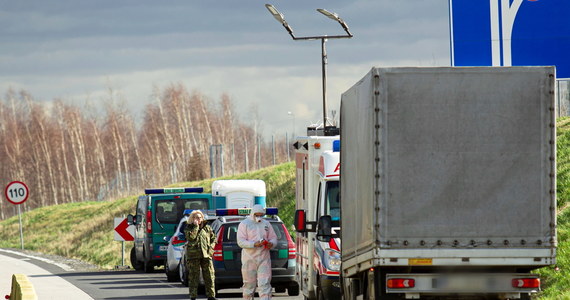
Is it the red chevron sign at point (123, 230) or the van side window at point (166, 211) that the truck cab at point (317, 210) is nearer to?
the van side window at point (166, 211)

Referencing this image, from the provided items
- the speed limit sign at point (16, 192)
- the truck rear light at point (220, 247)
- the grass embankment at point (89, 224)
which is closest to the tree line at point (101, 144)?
the grass embankment at point (89, 224)

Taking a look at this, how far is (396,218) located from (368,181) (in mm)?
574

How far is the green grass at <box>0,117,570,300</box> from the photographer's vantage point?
64.9ft

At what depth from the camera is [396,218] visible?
37.6 feet

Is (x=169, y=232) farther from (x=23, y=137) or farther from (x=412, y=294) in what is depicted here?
(x=23, y=137)

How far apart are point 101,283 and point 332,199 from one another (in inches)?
446

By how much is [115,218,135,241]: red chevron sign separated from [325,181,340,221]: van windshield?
1889 centimetres

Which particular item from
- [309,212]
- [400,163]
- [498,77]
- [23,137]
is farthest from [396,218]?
[23,137]

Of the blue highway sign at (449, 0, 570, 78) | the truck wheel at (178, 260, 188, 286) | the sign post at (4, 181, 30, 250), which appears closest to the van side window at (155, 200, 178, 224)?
the truck wheel at (178, 260, 188, 286)

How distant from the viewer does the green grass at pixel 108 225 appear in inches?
779

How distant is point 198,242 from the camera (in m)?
19.4

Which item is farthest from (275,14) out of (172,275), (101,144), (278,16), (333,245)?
(101,144)

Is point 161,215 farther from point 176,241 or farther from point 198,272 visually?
point 198,272

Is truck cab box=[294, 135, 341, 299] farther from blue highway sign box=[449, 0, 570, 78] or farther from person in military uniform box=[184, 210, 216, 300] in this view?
blue highway sign box=[449, 0, 570, 78]
